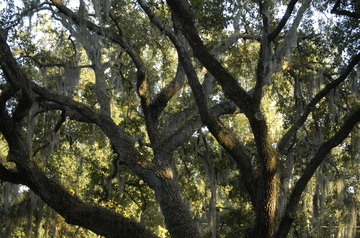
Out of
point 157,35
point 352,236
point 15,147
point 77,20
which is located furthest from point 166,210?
point 352,236

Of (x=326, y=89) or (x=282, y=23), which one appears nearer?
(x=282, y=23)

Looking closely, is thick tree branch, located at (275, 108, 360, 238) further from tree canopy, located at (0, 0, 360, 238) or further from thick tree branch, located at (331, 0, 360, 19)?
thick tree branch, located at (331, 0, 360, 19)

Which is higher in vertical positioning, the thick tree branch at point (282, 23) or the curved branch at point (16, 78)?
the thick tree branch at point (282, 23)

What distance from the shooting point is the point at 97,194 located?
10.6m

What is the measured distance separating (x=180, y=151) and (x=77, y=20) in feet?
12.5

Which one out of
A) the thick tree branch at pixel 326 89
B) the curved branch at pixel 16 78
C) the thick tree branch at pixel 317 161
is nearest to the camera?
the thick tree branch at pixel 317 161

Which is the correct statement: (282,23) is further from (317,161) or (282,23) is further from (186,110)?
(186,110)

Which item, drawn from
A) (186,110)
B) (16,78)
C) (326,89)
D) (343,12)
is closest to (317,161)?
(326,89)

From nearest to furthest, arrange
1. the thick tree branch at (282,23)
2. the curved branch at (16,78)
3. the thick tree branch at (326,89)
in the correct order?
the thick tree branch at (282,23)
the thick tree branch at (326,89)
the curved branch at (16,78)

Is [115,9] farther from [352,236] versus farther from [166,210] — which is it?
[352,236]

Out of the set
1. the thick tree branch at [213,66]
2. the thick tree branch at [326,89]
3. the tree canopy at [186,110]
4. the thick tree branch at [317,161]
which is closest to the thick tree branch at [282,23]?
the tree canopy at [186,110]

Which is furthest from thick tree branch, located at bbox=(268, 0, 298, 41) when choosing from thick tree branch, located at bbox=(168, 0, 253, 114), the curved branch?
the curved branch

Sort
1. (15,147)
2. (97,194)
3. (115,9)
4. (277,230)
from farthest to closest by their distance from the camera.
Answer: (97,194)
(115,9)
(15,147)
(277,230)

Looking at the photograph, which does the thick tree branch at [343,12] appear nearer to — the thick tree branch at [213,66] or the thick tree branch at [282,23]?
the thick tree branch at [282,23]
